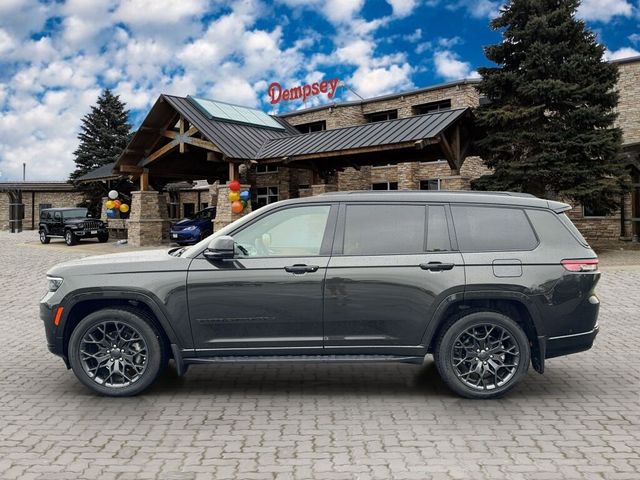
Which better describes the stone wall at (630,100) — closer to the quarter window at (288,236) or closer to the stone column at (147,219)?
the stone column at (147,219)

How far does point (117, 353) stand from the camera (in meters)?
5.61

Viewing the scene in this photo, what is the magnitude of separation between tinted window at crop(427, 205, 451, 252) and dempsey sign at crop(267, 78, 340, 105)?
36.0 meters

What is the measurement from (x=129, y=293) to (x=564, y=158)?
58.5ft

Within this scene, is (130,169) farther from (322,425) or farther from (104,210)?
(322,425)

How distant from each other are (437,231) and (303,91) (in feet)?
125

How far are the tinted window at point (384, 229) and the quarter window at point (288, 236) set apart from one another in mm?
265

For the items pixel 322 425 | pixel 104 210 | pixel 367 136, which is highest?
pixel 367 136

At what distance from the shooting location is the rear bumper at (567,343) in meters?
5.50

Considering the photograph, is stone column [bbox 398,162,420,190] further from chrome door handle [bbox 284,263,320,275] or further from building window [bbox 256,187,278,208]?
chrome door handle [bbox 284,263,320,275]

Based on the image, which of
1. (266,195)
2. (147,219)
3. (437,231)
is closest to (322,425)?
(437,231)

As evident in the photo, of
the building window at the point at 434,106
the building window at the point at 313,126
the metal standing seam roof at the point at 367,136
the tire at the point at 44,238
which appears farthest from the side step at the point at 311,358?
the building window at the point at 313,126

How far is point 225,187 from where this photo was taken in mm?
25688

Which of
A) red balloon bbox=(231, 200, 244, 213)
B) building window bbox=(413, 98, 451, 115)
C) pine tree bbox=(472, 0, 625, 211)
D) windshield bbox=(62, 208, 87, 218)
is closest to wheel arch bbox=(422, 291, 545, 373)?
pine tree bbox=(472, 0, 625, 211)

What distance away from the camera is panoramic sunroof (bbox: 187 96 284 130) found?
27438 millimetres
